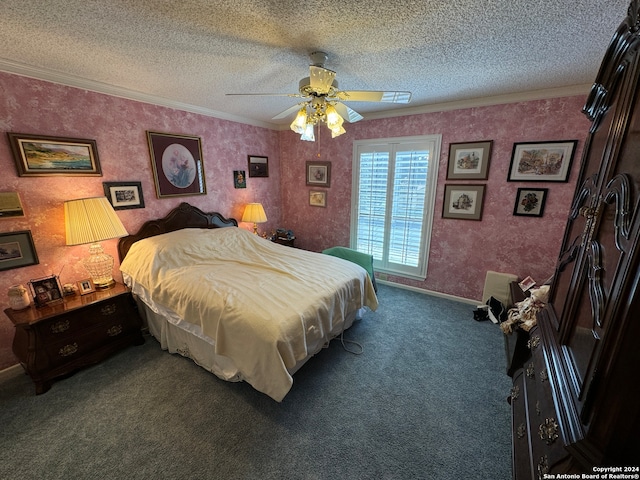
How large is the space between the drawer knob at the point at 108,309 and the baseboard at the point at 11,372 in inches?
30.6

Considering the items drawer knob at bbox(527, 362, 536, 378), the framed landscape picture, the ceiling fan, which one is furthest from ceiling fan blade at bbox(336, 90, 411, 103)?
the framed landscape picture

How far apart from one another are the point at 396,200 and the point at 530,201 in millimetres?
1433

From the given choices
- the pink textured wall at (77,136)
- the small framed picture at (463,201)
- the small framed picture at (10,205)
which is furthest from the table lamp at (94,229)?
the small framed picture at (463,201)

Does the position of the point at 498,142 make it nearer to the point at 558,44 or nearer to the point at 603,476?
the point at 558,44

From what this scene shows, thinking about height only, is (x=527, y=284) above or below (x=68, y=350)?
above

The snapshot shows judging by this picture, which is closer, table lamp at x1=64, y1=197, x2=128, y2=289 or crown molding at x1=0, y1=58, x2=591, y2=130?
crown molding at x1=0, y1=58, x2=591, y2=130

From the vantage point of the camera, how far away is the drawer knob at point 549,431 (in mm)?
828

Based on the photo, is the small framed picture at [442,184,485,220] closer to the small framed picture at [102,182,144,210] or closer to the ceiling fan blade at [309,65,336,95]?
the ceiling fan blade at [309,65,336,95]

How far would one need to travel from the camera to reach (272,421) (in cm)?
165

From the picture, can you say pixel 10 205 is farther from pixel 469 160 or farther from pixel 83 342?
pixel 469 160

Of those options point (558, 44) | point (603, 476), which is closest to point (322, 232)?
point (558, 44)

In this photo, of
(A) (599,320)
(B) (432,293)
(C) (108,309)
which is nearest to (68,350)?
(C) (108,309)

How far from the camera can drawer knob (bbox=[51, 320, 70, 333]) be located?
1.87 m

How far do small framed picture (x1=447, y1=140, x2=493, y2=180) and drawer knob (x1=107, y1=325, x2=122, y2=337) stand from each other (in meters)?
3.84
